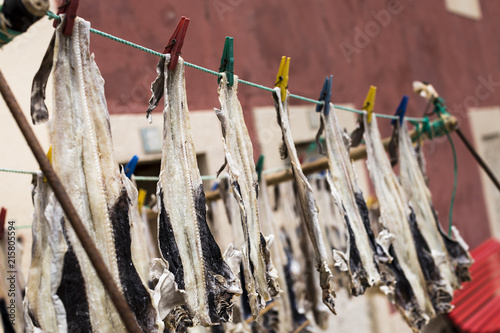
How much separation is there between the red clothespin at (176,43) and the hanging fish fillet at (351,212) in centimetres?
82

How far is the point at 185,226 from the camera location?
1.67 m

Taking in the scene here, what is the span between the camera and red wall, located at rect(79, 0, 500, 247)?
321 centimetres

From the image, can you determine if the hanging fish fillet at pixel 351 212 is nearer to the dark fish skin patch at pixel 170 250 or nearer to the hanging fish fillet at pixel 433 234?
the hanging fish fillet at pixel 433 234

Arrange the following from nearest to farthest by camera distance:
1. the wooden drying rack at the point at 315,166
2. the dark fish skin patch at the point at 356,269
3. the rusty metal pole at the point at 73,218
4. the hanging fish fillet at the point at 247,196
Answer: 1. the rusty metal pole at the point at 73,218
2. the hanging fish fillet at the point at 247,196
3. the dark fish skin patch at the point at 356,269
4. the wooden drying rack at the point at 315,166

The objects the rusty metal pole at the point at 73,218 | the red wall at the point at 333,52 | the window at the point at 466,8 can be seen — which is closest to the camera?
the rusty metal pole at the point at 73,218

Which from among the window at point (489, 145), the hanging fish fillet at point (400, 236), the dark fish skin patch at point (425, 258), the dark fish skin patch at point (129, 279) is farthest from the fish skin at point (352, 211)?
the window at point (489, 145)

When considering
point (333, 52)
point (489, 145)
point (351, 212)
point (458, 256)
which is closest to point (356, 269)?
point (351, 212)

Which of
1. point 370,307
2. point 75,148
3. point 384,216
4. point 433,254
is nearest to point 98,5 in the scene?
point 75,148

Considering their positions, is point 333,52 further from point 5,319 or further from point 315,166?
point 5,319

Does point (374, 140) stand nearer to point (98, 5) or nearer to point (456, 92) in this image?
point (98, 5)

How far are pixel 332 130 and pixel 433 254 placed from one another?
0.83 metres

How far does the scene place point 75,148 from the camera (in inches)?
58.8

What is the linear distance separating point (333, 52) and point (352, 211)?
3039mm

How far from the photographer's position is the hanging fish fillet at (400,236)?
2.38 metres
